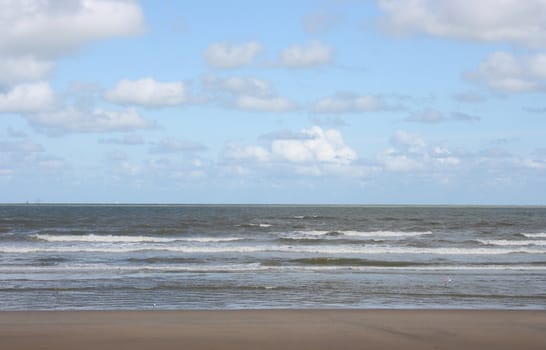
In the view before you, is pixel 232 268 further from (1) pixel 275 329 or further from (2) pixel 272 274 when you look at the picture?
(1) pixel 275 329

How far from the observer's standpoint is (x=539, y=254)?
106 feet

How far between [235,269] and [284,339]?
1296 cm

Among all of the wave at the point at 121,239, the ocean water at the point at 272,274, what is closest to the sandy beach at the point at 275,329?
the ocean water at the point at 272,274

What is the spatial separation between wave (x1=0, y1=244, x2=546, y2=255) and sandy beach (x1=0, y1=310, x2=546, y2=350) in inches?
726

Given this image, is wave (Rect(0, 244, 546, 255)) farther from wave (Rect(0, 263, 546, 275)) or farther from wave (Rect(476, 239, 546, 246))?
wave (Rect(0, 263, 546, 275))

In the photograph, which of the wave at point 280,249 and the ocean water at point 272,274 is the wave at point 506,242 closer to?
the ocean water at point 272,274

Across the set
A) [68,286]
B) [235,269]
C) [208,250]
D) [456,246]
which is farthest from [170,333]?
[456,246]

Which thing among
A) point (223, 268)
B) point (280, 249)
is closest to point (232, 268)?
point (223, 268)

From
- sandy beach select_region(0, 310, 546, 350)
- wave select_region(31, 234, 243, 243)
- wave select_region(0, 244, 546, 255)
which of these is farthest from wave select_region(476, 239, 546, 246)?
sandy beach select_region(0, 310, 546, 350)

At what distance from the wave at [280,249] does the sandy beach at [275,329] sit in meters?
18.4

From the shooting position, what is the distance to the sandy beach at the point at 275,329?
11.0 meters

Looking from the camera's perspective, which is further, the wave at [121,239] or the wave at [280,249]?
the wave at [121,239]

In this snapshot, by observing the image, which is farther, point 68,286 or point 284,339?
point 68,286

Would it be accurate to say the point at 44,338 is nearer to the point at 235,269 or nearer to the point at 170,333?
the point at 170,333
